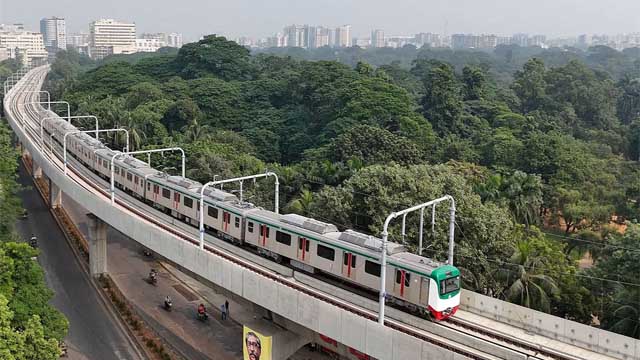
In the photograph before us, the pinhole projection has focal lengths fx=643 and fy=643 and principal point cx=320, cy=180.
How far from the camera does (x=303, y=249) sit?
→ 2247 cm

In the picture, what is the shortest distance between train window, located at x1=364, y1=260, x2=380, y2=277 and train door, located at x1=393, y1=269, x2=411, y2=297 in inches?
26.3

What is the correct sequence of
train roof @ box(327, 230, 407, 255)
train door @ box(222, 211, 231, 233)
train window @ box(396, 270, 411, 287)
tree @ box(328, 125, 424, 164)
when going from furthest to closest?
1. tree @ box(328, 125, 424, 164)
2. train door @ box(222, 211, 231, 233)
3. train roof @ box(327, 230, 407, 255)
4. train window @ box(396, 270, 411, 287)

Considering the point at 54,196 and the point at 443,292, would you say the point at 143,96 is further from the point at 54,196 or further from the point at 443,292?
the point at 443,292

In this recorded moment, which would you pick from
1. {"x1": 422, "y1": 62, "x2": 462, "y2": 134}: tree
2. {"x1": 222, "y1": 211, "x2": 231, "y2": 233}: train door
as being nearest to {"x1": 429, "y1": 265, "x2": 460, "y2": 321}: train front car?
{"x1": 222, "y1": 211, "x2": 231, "y2": 233}: train door

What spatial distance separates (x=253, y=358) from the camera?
74.9 feet

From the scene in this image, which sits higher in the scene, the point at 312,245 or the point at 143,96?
the point at 143,96

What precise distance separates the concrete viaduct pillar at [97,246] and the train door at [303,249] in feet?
53.3

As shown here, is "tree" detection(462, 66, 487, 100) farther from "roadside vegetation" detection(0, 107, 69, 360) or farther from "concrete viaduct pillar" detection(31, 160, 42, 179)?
"roadside vegetation" detection(0, 107, 69, 360)

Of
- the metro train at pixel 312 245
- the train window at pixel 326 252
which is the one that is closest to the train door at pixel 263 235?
the metro train at pixel 312 245

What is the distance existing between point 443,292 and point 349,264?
3571 mm

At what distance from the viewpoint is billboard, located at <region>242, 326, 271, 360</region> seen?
21891 millimetres

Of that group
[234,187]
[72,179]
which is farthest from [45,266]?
[234,187]

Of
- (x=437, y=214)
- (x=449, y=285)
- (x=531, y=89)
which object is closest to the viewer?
(x=449, y=285)

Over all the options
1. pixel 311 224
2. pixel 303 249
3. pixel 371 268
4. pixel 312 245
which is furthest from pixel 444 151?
pixel 371 268
